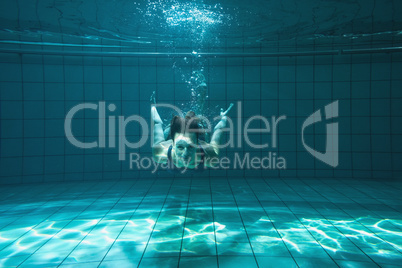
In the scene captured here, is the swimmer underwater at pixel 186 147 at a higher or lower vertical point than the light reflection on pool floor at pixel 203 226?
higher

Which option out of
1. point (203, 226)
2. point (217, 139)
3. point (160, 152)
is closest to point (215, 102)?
point (217, 139)

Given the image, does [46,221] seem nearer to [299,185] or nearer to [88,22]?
[88,22]

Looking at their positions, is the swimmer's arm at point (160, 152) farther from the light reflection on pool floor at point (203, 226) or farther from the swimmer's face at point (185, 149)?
the light reflection on pool floor at point (203, 226)

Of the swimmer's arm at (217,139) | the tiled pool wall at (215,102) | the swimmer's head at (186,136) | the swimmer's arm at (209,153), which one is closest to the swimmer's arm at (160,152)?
the swimmer's head at (186,136)

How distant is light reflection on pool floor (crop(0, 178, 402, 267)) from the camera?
2.76 meters

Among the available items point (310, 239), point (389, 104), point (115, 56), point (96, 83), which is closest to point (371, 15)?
point (389, 104)

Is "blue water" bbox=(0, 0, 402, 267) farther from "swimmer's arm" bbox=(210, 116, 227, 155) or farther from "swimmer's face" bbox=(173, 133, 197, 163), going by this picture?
"swimmer's face" bbox=(173, 133, 197, 163)

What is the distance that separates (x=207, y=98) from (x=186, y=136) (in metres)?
3.07

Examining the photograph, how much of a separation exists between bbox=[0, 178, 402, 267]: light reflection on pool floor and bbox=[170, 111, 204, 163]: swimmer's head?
1011mm

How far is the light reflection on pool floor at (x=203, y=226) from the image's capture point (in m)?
2.76

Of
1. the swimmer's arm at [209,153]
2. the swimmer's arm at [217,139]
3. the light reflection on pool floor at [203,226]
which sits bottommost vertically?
the light reflection on pool floor at [203,226]

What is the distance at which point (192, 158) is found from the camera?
3859 mm

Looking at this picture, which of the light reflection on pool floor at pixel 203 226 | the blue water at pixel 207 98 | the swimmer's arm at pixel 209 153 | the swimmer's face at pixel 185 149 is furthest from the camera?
the blue water at pixel 207 98

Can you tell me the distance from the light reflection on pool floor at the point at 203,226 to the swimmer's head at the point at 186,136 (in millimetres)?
1011
